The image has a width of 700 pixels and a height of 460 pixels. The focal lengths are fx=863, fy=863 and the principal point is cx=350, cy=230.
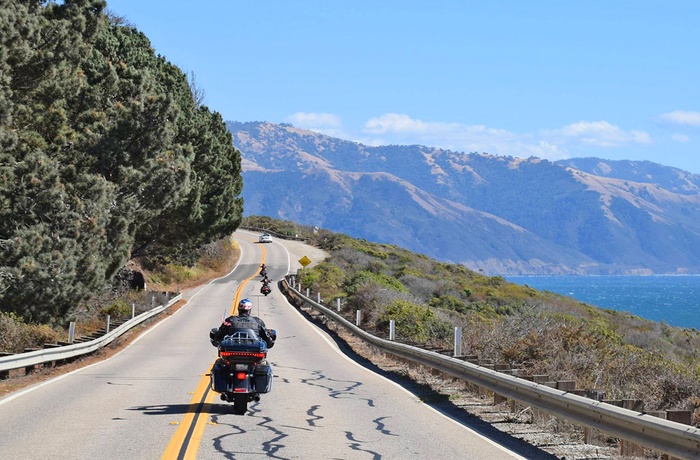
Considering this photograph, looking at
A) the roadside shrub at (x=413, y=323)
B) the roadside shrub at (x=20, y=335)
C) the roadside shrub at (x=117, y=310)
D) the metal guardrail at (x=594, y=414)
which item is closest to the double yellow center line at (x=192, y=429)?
the metal guardrail at (x=594, y=414)

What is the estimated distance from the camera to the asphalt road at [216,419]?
9875 millimetres

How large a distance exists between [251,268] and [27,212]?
5211 centimetres

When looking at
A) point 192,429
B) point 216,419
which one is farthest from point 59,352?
point 192,429

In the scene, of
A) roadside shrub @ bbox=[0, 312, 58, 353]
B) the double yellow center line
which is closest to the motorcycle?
the double yellow center line

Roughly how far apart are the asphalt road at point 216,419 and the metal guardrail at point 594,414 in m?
0.93

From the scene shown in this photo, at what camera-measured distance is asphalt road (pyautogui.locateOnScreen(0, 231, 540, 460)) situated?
389 inches

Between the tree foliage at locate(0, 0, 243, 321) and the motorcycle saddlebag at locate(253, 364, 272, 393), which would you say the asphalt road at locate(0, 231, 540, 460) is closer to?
the motorcycle saddlebag at locate(253, 364, 272, 393)

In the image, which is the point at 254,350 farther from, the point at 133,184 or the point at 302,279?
the point at 302,279

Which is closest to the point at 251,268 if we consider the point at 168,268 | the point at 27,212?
the point at 168,268

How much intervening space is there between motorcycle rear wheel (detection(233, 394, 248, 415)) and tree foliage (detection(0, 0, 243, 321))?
1090 centimetres

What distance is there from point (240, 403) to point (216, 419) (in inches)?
23.2

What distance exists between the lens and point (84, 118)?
93.6ft

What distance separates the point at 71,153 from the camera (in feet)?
88.7

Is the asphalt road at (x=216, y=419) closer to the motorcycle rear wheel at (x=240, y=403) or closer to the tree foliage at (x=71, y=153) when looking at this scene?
the motorcycle rear wheel at (x=240, y=403)
